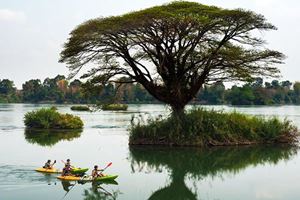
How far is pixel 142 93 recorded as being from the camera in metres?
126

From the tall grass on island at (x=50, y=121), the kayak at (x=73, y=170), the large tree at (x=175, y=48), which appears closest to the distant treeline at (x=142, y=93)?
the tall grass on island at (x=50, y=121)

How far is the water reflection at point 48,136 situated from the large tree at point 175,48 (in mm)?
4889

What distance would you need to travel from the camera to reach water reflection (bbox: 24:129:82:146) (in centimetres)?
3222

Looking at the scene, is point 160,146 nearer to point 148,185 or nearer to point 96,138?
point 96,138

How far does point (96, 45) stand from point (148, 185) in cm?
1440

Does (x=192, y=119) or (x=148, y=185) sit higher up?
(x=192, y=119)

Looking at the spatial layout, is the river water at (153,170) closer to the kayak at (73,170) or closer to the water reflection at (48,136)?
the water reflection at (48,136)

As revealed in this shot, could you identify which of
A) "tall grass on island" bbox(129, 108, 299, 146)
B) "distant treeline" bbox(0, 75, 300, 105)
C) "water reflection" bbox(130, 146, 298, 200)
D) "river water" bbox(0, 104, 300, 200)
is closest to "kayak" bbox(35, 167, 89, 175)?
"river water" bbox(0, 104, 300, 200)

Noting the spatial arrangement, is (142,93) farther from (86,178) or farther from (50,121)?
(86,178)

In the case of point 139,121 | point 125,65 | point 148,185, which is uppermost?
point 125,65

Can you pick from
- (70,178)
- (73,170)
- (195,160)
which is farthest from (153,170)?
(70,178)

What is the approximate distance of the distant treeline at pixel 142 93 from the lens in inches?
4601

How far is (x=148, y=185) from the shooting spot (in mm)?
18078

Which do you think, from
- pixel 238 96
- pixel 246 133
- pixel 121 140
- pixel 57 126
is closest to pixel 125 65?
pixel 121 140
